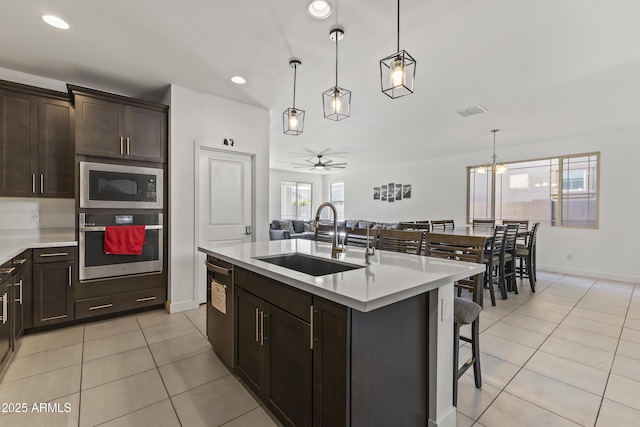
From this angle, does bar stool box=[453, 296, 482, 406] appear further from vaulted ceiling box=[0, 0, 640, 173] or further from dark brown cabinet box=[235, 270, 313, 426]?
vaulted ceiling box=[0, 0, 640, 173]

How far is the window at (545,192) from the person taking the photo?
5273 mm

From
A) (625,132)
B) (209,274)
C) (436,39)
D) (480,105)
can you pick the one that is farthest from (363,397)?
(625,132)

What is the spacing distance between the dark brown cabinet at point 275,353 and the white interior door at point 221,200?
1.85 meters

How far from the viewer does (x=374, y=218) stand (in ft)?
30.0

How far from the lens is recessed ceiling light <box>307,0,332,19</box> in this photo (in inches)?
76.0

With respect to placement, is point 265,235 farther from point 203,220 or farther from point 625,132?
point 625,132

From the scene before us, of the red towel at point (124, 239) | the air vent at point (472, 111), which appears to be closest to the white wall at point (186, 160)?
the red towel at point (124, 239)

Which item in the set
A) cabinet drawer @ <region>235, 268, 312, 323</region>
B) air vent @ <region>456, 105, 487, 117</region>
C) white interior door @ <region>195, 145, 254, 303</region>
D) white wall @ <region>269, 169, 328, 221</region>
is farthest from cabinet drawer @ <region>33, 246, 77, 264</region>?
white wall @ <region>269, 169, 328, 221</region>

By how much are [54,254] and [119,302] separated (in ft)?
2.50

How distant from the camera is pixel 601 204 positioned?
5.07 meters

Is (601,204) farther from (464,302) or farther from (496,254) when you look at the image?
(464,302)

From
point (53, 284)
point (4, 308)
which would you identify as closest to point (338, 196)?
point (53, 284)

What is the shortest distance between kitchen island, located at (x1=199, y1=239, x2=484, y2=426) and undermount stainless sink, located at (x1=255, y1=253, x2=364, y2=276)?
5 cm

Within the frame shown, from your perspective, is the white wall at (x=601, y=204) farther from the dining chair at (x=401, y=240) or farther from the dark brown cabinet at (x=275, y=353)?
the dark brown cabinet at (x=275, y=353)
